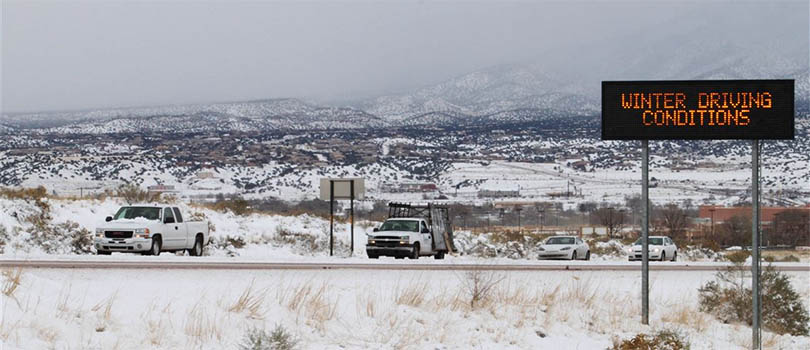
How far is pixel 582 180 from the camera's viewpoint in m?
140

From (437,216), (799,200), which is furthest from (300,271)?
(799,200)

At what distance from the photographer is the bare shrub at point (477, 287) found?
20766 mm

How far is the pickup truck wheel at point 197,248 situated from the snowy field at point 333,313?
1153 cm

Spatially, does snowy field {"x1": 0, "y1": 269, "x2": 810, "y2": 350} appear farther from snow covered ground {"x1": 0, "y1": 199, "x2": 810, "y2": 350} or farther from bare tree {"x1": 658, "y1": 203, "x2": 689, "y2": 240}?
bare tree {"x1": 658, "y1": 203, "x2": 689, "y2": 240}

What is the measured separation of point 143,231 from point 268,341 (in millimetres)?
19492

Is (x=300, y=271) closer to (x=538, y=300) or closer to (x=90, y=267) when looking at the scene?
(x=90, y=267)

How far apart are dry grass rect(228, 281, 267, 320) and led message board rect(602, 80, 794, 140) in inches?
284

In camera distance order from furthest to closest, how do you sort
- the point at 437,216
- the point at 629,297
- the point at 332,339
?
1. the point at 437,216
2. the point at 629,297
3. the point at 332,339

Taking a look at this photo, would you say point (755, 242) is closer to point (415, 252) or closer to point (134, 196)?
point (415, 252)

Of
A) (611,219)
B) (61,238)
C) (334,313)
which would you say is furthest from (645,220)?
(611,219)

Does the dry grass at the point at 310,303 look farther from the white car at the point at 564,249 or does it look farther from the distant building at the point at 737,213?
the distant building at the point at 737,213

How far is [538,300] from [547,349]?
11.4 feet

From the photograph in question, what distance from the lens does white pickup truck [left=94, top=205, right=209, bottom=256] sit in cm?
3366

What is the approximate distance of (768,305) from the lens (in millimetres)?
22750
